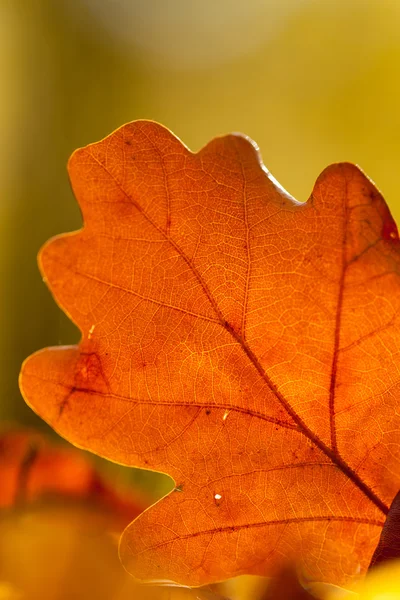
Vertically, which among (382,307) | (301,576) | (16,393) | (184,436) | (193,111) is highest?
(193,111)

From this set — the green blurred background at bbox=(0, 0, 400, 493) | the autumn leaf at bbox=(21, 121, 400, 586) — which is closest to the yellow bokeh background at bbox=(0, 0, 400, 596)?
the green blurred background at bbox=(0, 0, 400, 493)

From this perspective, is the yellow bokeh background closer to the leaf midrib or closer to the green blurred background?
the green blurred background

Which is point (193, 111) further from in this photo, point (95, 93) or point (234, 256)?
point (234, 256)

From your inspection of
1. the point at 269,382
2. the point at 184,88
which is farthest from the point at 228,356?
the point at 184,88

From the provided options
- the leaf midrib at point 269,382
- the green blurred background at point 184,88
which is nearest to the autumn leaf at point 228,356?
the leaf midrib at point 269,382

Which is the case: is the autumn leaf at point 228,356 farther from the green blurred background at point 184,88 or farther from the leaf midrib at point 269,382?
the green blurred background at point 184,88

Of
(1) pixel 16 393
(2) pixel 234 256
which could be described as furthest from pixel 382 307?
(1) pixel 16 393
